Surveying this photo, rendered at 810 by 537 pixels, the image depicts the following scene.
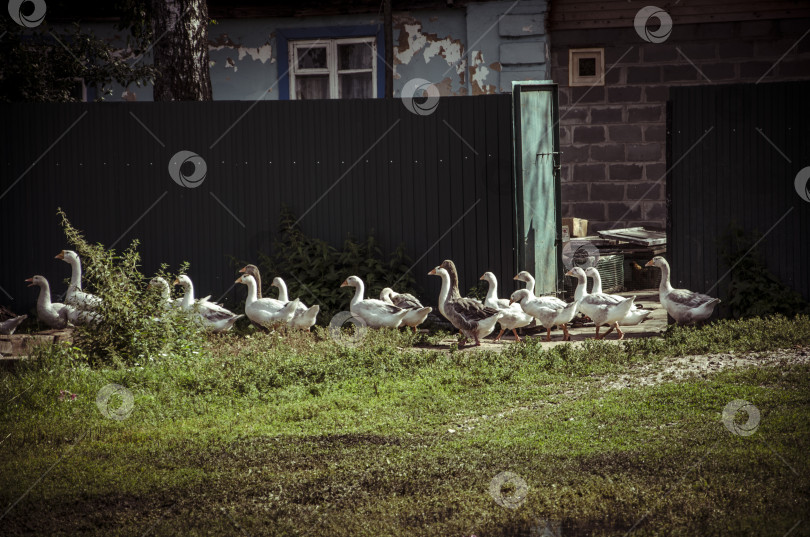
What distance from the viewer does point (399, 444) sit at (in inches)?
258

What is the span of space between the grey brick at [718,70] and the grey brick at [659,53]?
1.73 feet

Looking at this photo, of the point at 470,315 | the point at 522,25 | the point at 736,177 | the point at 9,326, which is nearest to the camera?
the point at 470,315

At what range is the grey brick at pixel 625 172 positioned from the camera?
54.4 ft

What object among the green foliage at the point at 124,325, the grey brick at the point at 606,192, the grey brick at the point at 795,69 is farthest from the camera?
the grey brick at the point at 606,192

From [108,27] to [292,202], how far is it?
714 centimetres

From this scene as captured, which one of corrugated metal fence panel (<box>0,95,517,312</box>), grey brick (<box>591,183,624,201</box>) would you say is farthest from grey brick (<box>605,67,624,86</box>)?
corrugated metal fence panel (<box>0,95,517,312</box>)

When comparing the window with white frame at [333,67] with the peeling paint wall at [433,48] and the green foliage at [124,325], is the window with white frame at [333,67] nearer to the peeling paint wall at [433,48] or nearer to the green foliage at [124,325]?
the peeling paint wall at [433,48]

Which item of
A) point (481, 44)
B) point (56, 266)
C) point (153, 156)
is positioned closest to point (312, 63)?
point (481, 44)

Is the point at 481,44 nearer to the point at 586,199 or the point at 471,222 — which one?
the point at 586,199

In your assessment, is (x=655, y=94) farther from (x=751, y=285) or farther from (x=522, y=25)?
(x=751, y=285)

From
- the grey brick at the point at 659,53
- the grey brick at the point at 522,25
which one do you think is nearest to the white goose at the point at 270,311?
the grey brick at the point at 522,25

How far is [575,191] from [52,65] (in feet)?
29.3

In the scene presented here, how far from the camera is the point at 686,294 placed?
10.8m

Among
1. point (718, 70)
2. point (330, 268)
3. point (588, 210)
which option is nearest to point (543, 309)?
point (330, 268)
